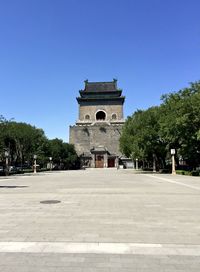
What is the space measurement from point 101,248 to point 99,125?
112 metres

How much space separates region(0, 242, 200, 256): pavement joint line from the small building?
106 m

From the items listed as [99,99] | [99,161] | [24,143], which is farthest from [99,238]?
[99,99]

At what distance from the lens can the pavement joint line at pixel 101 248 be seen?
23.3 feet

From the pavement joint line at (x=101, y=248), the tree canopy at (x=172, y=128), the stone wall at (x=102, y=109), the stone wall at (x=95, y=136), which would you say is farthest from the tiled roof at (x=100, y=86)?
the pavement joint line at (x=101, y=248)

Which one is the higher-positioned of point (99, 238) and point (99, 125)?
point (99, 125)

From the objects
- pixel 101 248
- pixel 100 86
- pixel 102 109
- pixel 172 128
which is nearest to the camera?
pixel 101 248

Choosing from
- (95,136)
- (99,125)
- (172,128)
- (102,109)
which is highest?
(102,109)

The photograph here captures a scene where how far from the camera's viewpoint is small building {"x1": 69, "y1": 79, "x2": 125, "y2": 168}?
380ft

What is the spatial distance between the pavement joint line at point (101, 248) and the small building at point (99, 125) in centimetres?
10634

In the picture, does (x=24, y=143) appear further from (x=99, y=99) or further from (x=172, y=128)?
(x=99, y=99)

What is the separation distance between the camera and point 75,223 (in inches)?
395

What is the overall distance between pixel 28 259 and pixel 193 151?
37.2 m

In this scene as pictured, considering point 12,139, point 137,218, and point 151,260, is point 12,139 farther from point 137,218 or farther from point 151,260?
point 151,260

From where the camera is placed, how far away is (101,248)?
7312 mm
